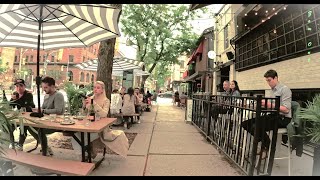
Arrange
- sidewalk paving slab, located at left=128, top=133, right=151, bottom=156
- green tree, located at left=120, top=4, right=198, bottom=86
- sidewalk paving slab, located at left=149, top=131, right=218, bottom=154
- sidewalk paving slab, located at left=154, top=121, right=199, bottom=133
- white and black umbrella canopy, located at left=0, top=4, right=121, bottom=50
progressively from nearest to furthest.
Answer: white and black umbrella canopy, located at left=0, top=4, right=121, bottom=50 → sidewalk paving slab, located at left=128, top=133, right=151, bottom=156 → sidewalk paving slab, located at left=149, top=131, right=218, bottom=154 → sidewalk paving slab, located at left=154, top=121, right=199, bottom=133 → green tree, located at left=120, top=4, right=198, bottom=86

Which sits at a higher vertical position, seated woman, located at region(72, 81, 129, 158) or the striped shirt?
the striped shirt

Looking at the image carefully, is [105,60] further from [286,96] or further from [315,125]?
[315,125]

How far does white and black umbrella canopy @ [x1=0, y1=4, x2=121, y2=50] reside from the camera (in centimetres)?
447

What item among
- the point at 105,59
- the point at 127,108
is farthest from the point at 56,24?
the point at 127,108

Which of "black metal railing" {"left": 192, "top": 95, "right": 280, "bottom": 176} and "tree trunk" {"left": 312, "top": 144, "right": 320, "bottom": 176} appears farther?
"black metal railing" {"left": 192, "top": 95, "right": 280, "bottom": 176}

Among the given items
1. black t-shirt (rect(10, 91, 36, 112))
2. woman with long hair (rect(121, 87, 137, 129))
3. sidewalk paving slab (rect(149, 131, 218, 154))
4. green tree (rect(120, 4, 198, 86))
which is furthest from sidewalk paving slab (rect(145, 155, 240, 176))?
green tree (rect(120, 4, 198, 86))

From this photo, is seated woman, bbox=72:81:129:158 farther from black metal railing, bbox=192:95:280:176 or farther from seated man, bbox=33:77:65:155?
black metal railing, bbox=192:95:280:176

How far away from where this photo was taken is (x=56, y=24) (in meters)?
5.48

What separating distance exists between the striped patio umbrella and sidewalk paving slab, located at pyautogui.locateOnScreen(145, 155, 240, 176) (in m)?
2.38

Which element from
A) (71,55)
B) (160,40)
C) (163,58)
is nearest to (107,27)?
(160,40)

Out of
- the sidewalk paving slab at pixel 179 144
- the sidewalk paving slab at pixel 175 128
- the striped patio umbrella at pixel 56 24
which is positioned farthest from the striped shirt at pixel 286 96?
the sidewalk paving slab at pixel 175 128

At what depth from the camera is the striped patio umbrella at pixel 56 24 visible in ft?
14.7

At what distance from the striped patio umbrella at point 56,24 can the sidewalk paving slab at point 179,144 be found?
252 centimetres
